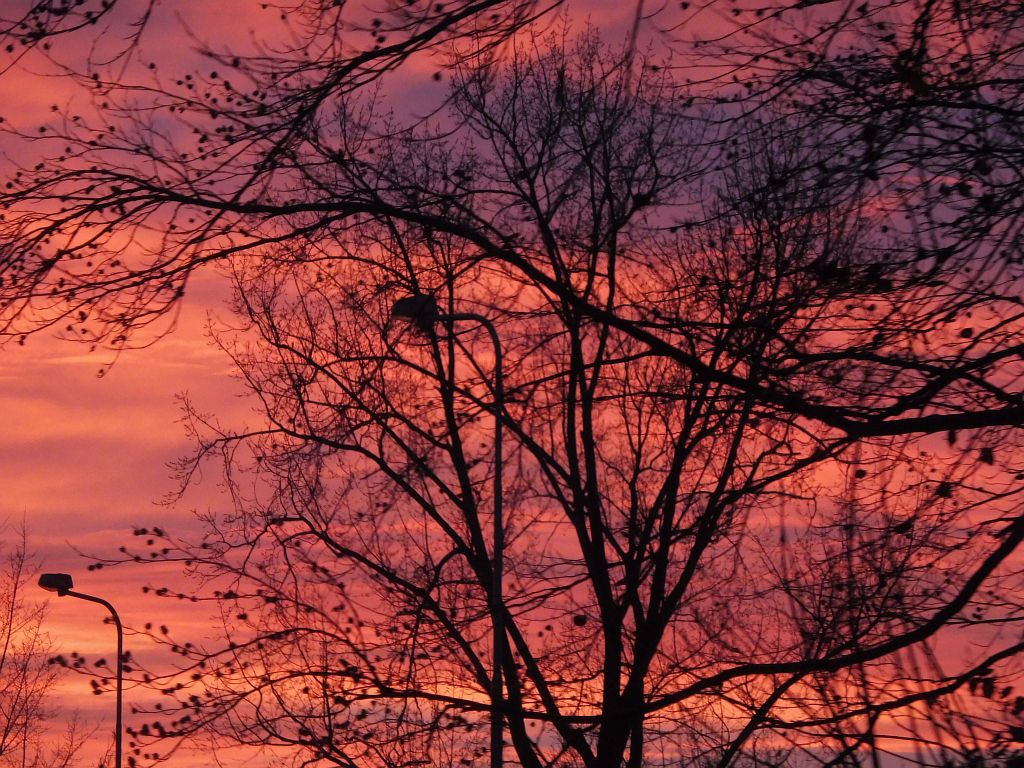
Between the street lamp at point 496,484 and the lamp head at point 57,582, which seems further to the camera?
the lamp head at point 57,582

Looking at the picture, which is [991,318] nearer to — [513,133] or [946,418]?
[946,418]

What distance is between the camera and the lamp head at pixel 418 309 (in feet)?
38.0

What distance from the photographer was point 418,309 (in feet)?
38.1

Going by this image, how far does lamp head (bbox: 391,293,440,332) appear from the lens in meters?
11.6

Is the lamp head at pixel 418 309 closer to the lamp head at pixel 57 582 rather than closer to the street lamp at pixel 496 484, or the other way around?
the street lamp at pixel 496 484

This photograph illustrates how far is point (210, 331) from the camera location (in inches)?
730

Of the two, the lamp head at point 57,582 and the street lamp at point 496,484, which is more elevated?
the lamp head at point 57,582

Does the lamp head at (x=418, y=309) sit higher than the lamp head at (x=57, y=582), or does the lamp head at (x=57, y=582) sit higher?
the lamp head at (x=57, y=582)

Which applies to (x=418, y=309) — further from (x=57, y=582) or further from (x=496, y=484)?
(x=57, y=582)

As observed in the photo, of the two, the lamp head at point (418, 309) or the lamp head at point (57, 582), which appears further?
the lamp head at point (57, 582)

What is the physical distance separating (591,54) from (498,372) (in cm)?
565

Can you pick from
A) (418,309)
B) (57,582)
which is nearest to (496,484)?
(418,309)

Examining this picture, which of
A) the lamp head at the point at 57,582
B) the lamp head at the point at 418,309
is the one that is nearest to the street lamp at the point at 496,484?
the lamp head at the point at 418,309

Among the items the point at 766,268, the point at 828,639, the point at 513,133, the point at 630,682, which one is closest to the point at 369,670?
the point at 828,639
